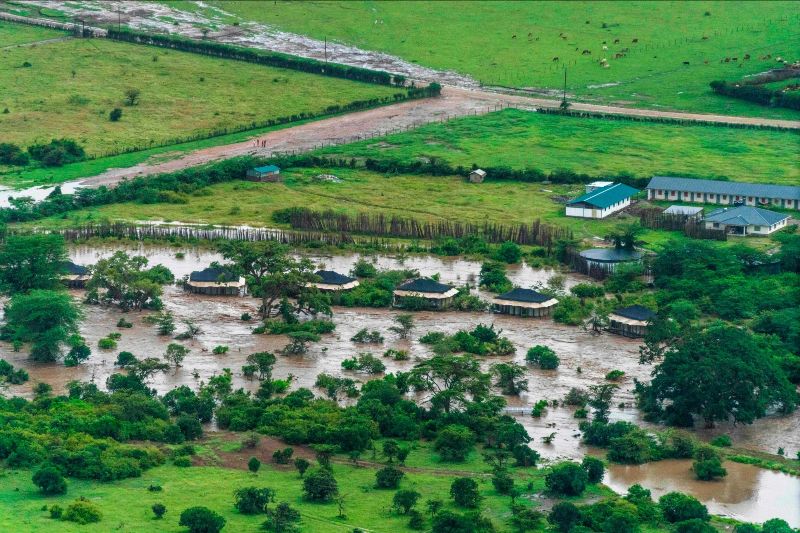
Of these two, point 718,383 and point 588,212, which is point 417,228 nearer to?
point 588,212

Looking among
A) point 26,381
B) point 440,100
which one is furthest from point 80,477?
point 440,100

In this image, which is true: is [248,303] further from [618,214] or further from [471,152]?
[471,152]

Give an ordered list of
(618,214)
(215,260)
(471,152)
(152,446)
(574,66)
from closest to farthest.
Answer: (152,446) → (215,260) → (618,214) → (471,152) → (574,66)

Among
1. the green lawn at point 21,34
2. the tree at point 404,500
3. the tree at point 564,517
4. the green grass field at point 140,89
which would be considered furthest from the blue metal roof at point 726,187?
the green lawn at point 21,34

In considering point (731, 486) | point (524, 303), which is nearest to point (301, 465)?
point (731, 486)

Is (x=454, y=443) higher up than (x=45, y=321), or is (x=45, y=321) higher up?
(x=45, y=321)

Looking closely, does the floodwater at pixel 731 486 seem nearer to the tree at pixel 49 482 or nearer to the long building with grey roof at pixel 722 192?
the tree at pixel 49 482

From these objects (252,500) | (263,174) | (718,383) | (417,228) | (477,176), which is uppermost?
(477,176)
